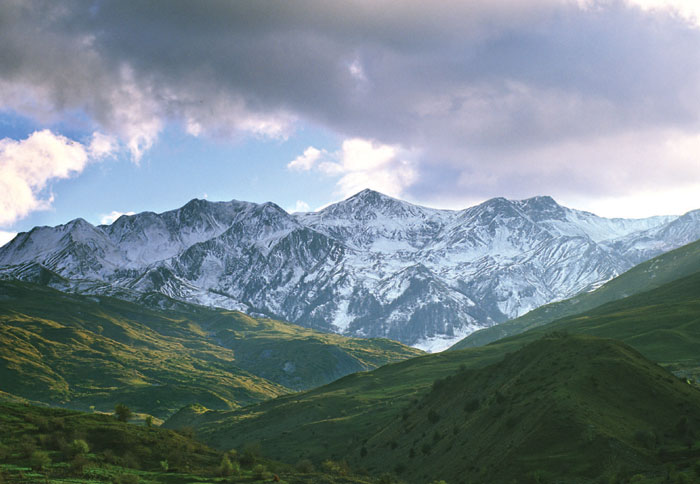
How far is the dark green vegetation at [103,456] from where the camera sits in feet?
134

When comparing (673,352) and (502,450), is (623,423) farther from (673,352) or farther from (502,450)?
(673,352)

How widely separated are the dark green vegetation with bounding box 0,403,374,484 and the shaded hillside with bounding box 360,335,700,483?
16.5m

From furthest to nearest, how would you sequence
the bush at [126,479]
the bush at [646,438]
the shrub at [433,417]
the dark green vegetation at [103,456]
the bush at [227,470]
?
the shrub at [433,417], the bush at [646,438], the bush at [227,470], the dark green vegetation at [103,456], the bush at [126,479]

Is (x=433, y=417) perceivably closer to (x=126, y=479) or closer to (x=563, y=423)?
(x=563, y=423)

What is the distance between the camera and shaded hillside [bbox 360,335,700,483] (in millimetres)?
51562

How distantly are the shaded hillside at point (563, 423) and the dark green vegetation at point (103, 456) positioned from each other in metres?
16.5

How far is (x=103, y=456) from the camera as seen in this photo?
4869 cm

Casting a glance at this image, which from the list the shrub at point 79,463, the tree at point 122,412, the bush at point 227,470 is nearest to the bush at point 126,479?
the shrub at point 79,463

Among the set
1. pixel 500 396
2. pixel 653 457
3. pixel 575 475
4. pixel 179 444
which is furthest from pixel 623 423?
pixel 179 444

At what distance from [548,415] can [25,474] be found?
47351 mm

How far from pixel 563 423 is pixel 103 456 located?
43.5 meters

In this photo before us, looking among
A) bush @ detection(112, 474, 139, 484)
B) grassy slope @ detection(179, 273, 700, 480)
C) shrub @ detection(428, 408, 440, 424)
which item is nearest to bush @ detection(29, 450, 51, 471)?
bush @ detection(112, 474, 139, 484)

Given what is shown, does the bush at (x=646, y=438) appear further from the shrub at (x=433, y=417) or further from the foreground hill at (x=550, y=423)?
the shrub at (x=433, y=417)

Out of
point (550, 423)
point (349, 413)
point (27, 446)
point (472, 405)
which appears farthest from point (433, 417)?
point (349, 413)
